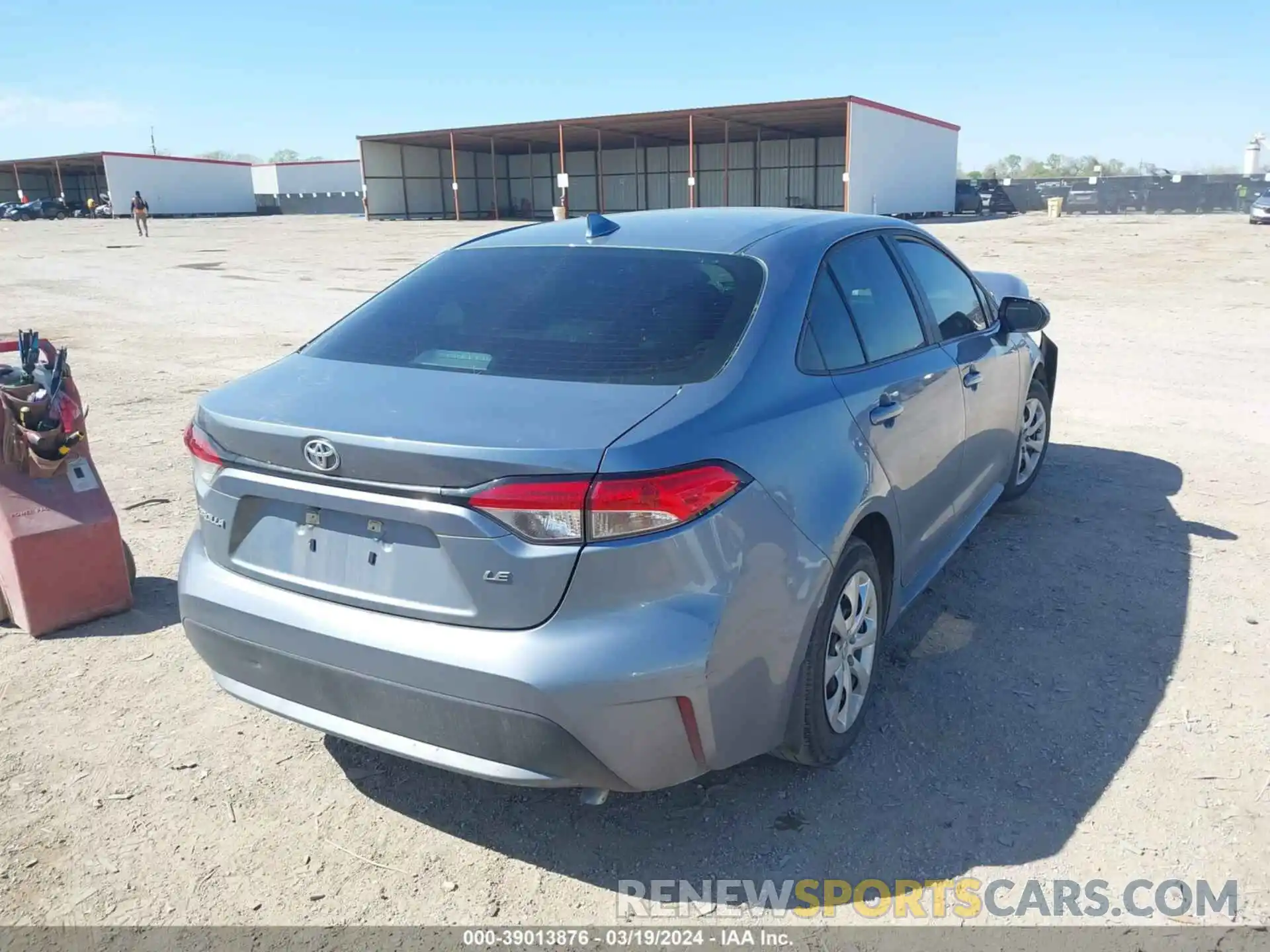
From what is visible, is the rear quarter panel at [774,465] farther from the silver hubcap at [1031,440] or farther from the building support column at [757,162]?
the building support column at [757,162]

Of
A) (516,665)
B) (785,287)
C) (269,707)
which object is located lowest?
(269,707)

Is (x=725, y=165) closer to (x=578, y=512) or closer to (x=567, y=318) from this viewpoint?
(x=567, y=318)

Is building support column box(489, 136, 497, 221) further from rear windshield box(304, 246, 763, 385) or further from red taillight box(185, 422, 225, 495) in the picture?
red taillight box(185, 422, 225, 495)

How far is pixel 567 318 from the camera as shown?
116 inches

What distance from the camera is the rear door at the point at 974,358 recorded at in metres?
4.11

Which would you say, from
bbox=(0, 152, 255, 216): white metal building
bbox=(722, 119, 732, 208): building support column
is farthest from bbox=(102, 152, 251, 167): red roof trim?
bbox=(722, 119, 732, 208): building support column

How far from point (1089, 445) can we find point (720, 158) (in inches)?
1903

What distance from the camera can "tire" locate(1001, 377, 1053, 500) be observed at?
17.3ft

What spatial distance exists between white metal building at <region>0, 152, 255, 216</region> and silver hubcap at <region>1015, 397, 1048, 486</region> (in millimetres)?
67614

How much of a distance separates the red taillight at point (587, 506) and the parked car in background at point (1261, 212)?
4012cm

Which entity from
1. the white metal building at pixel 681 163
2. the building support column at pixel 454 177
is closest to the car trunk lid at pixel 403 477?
the white metal building at pixel 681 163

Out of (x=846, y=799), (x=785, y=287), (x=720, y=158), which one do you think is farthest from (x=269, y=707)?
(x=720, y=158)

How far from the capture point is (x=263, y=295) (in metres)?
17.6

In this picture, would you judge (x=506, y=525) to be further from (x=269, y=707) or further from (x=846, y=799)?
(x=846, y=799)
